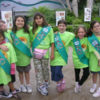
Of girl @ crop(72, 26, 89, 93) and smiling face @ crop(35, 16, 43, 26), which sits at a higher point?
smiling face @ crop(35, 16, 43, 26)

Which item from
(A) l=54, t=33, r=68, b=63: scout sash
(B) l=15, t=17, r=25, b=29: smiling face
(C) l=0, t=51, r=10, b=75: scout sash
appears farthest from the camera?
(A) l=54, t=33, r=68, b=63: scout sash

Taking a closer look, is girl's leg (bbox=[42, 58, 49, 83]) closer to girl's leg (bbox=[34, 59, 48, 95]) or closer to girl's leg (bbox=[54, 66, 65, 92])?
girl's leg (bbox=[34, 59, 48, 95])

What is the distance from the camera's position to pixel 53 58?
3328 millimetres

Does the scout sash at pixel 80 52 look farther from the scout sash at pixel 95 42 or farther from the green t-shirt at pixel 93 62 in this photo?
the scout sash at pixel 95 42

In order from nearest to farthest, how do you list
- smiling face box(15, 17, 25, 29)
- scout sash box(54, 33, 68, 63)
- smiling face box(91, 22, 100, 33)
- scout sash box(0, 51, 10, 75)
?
scout sash box(0, 51, 10, 75) < smiling face box(91, 22, 100, 33) < smiling face box(15, 17, 25, 29) < scout sash box(54, 33, 68, 63)

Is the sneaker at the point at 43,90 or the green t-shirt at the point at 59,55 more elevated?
the green t-shirt at the point at 59,55

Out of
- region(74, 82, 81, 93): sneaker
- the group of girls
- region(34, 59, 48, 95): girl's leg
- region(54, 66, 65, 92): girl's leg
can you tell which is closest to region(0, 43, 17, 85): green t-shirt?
the group of girls

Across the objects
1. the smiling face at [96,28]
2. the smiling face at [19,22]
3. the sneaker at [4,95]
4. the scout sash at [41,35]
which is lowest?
the sneaker at [4,95]

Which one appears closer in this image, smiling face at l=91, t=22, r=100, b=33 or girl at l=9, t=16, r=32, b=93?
smiling face at l=91, t=22, r=100, b=33

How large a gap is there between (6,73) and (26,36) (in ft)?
2.62

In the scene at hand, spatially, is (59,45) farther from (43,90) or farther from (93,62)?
(43,90)

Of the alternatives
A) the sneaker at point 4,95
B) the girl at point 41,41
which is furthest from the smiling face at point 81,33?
the sneaker at point 4,95

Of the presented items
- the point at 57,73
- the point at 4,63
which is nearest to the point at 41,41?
the point at 57,73

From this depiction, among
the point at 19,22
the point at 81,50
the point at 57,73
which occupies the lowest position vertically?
the point at 57,73
